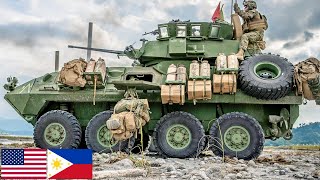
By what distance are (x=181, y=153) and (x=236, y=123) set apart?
1.69m

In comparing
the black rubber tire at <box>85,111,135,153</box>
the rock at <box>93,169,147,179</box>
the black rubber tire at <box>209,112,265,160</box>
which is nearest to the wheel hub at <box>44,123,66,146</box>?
the black rubber tire at <box>85,111,135,153</box>

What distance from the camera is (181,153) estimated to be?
15.1m

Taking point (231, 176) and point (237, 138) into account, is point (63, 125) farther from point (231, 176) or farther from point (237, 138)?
point (231, 176)

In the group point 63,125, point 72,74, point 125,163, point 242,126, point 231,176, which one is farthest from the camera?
point 63,125

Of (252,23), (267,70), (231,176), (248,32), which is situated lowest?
(231,176)

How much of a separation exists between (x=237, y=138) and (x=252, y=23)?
4092 millimetres

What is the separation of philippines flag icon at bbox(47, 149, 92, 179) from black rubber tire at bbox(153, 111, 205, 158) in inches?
318

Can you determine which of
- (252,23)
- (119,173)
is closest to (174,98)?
(252,23)

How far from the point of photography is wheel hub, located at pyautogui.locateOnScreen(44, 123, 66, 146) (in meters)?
16.4

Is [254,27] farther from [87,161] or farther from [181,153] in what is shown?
[87,161]

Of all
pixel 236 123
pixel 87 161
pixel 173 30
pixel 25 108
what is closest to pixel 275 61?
pixel 236 123

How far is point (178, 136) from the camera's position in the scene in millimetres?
15242

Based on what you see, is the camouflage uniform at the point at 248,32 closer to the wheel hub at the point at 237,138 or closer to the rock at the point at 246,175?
the wheel hub at the point at 237,138

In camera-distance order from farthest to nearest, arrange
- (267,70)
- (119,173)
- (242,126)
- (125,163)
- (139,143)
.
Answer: (139,143), (267,70), (242,126), (125,163), (119,173)
